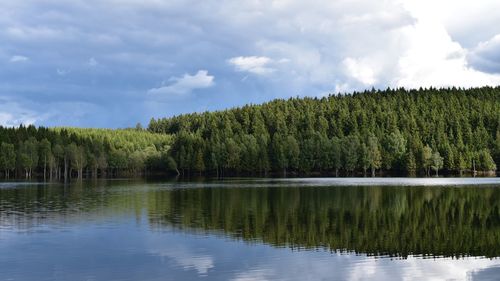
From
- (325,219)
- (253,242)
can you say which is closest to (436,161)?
(325,219)

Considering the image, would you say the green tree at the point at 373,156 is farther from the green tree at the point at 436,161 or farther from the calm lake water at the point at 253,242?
the calm lake water at the point at 253,242

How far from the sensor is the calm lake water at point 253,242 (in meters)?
27.0

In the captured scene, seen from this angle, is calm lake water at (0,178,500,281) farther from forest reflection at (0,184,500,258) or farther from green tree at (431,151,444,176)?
green tree at (431,151,444,176)

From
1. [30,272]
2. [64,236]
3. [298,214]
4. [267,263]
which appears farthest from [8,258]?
[298,214]

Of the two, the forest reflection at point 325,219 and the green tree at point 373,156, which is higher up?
the green tree at point 373,156

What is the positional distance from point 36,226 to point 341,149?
516ft

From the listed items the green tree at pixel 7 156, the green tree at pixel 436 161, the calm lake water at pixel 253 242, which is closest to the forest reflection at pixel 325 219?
the calm lake water at pixel 253 242

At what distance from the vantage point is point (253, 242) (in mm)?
35469

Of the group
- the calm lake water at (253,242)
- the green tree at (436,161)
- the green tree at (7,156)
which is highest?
the green tree at (7,156)

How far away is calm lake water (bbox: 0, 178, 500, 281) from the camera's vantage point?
27016mm

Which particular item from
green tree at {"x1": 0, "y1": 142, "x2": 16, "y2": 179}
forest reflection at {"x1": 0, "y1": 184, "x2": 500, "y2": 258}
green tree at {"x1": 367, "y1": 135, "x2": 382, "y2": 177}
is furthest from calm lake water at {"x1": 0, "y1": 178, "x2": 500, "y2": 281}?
green tree at {"x1": 0, "y1": 142, "x2": 16, "y2": 179}

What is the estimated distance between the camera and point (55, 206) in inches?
2448

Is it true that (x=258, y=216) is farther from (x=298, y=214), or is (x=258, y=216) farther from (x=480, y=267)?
(x=480, y=267)

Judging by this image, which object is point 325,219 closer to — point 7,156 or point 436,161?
point 436,161
